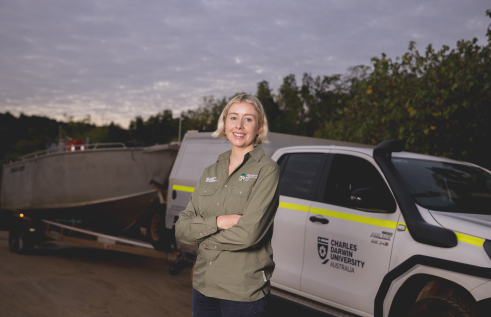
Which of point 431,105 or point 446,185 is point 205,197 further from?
point 431,105

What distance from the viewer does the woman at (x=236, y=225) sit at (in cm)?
204

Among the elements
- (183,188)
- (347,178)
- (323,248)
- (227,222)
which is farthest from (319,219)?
(183,188)

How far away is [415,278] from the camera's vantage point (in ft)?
10.5

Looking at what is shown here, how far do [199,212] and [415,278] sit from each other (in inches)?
74.7

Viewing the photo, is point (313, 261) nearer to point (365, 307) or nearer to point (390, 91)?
point (365, 307)

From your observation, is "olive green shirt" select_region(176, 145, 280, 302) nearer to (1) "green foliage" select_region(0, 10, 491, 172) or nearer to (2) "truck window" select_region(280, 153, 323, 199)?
(2) "truck window" select_region(280, 153, 323, 199)

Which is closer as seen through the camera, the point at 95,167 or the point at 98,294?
the point at 98,294

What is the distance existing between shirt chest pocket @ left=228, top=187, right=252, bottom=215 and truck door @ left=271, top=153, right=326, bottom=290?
2.18m

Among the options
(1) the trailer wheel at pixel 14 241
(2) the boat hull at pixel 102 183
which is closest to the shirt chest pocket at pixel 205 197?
(2) the boat hull at pixel 102 183

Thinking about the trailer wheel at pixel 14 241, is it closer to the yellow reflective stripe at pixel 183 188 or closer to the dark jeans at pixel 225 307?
the yellow reflective stripe at pixel 183 188

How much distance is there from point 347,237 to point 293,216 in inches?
28.9

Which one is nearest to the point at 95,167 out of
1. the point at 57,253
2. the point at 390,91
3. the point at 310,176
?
the point at 57,253

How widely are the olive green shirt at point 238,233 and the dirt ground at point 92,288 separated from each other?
212 centimetres

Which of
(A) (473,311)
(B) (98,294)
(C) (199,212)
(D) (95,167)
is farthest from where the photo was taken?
(D) (95,167)
